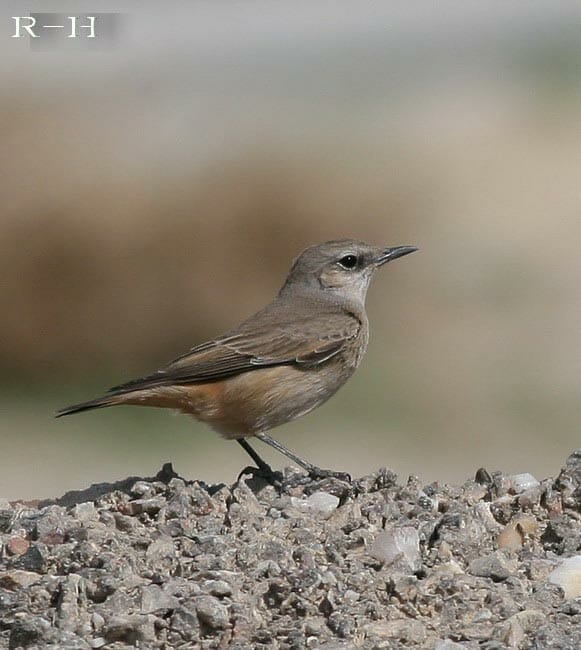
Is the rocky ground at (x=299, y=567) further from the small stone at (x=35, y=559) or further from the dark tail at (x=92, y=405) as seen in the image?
the dark tail at (x=92, y=405)

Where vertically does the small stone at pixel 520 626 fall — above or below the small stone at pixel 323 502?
below

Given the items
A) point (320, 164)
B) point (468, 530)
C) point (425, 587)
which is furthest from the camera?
point (320, 164)

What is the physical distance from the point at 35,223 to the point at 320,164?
167 inches

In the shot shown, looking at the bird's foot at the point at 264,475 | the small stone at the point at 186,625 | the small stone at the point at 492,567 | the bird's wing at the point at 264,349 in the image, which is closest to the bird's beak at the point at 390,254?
the bird's wing at the point at 264,349

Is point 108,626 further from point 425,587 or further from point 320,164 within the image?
point 320,164

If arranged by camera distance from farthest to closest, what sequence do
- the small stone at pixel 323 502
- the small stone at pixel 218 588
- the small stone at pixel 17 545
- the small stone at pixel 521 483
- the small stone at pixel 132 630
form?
the small stone at pixel 521 483 < the small stone at pixel 323 502 < the small stone at pixel 17 545 < the small stone at pixel 218 588 < the small stone at pixel 132 630

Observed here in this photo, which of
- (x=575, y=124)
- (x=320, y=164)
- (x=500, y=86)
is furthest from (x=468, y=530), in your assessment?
(x=500, y=86)

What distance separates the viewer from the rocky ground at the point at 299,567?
14.8 feet

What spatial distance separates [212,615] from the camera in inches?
177

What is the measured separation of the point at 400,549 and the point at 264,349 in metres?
2.12

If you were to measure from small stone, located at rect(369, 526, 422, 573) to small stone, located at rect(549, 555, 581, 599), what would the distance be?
1.51 ft

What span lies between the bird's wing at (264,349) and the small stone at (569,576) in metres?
2.12

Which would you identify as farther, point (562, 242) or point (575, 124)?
point (575, 124)

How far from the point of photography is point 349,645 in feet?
14.6
